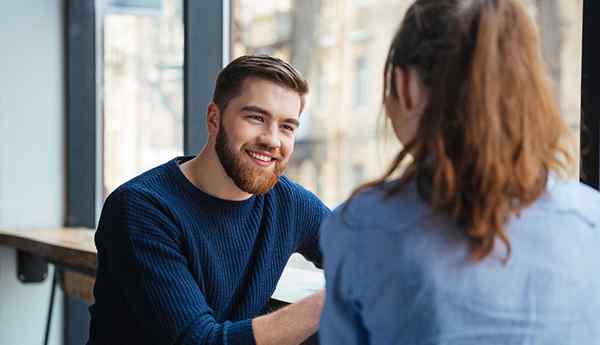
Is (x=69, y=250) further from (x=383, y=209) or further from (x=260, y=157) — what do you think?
(x=383, y=209)

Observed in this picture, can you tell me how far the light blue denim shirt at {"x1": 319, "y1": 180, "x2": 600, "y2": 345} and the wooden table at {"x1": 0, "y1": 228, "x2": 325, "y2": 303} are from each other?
115 centimetres

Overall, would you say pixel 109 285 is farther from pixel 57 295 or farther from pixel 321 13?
pixel 321 13

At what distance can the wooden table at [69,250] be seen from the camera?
2.56m

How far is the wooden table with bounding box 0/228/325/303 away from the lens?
2.56 metres

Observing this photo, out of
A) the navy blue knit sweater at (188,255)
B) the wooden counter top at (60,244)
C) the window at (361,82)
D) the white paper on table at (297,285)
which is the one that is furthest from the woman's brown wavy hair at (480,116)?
the window at (361,82)

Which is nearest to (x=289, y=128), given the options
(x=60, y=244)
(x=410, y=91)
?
(x=410, y=91)

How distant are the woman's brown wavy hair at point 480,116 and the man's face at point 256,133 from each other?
2.37 ft

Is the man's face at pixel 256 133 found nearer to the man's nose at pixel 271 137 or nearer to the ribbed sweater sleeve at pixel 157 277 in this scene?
the man's nose at pixel 271 137

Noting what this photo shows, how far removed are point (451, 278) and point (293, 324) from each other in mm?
582

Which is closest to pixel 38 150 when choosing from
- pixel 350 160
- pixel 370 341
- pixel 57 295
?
pixel 57 295

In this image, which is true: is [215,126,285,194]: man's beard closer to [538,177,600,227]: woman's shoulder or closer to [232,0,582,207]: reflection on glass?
[538,177,600,227]: woman's shoulder

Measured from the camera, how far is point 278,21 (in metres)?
10.7

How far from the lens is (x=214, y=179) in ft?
5.22

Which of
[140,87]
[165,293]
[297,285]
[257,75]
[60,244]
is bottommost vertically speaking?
[60,244]
